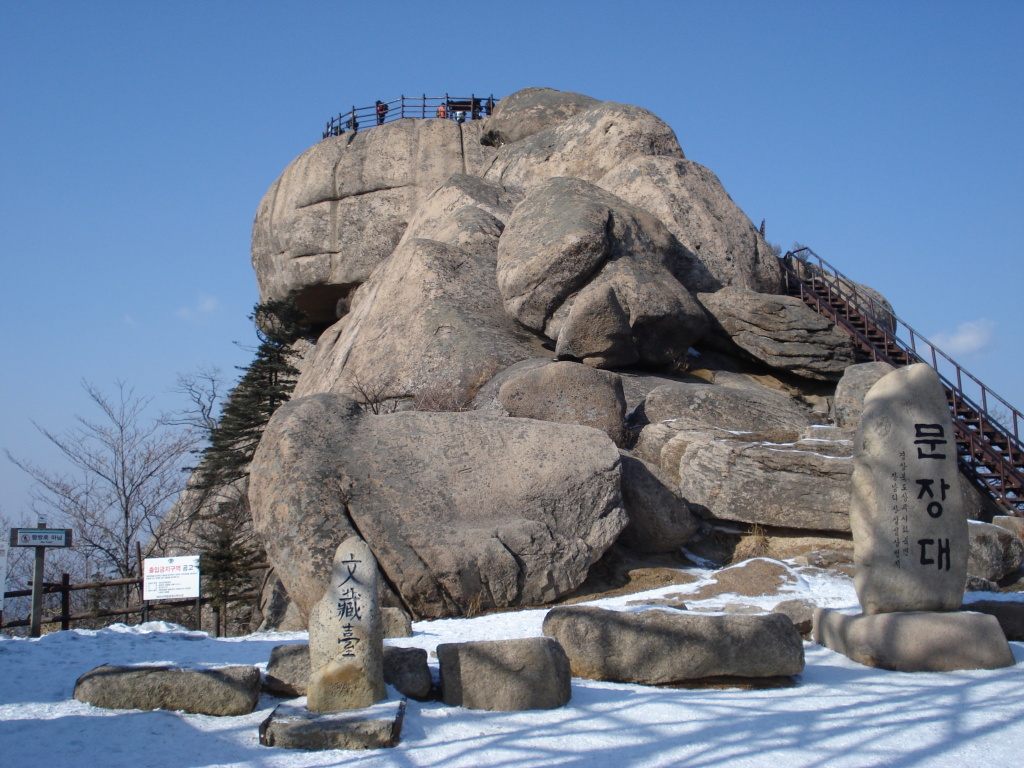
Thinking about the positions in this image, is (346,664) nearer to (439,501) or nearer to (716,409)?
(439,501)

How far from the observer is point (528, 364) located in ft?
43.0

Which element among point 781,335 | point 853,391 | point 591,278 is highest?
point 591,278

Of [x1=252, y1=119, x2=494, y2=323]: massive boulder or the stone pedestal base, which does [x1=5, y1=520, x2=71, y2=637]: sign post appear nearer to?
the stone pedestal base

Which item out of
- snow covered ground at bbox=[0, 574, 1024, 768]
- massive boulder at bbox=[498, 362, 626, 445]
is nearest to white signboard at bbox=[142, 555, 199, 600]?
snow covered ground at bbox=[0, 574, 1024, 768]

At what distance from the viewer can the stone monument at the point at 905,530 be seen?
21.2 ft

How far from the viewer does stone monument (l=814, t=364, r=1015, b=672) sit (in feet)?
21.2

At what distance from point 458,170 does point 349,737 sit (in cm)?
2129

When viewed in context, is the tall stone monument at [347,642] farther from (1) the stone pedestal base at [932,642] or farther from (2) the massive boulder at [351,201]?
(2) the massive boulder at [351,201]

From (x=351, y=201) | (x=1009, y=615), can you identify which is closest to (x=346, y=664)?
(x=1009, y=615)

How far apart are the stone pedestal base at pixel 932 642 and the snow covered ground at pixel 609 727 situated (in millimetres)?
150

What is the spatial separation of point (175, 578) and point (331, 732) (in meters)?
5.09

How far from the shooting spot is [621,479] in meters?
9.41

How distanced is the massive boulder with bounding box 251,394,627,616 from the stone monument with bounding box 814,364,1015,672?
8.68ft

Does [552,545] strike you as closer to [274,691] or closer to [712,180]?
[274,691]
